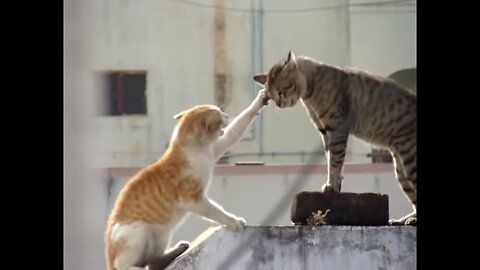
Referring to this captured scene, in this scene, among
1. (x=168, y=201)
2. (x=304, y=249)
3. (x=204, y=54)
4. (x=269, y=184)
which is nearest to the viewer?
(x=304, y=249)

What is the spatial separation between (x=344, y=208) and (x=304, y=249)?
295 millimetres

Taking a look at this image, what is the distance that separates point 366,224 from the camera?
323 cm

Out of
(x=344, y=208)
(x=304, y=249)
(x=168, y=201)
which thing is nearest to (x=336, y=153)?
(x=344, y=208)

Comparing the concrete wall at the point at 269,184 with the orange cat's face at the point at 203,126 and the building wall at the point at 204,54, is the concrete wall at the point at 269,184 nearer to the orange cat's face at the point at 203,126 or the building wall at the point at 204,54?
the building wall at the point at 204,54

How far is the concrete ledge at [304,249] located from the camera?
305 cm

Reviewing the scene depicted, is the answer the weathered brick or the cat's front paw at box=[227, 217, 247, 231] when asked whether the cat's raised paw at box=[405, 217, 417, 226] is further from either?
the cat's front paw at box=[227, 217, 247, 231]

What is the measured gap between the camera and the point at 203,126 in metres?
3.24

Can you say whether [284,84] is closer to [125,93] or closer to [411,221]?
[411,221]

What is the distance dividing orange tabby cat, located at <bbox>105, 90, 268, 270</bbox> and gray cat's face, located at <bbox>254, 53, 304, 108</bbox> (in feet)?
1.02

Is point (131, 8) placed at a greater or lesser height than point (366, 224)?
greater

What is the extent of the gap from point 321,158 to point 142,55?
4.92ft

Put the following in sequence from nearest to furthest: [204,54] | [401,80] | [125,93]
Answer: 1. [401,80]
2. [125,93]
3. [204,54]
